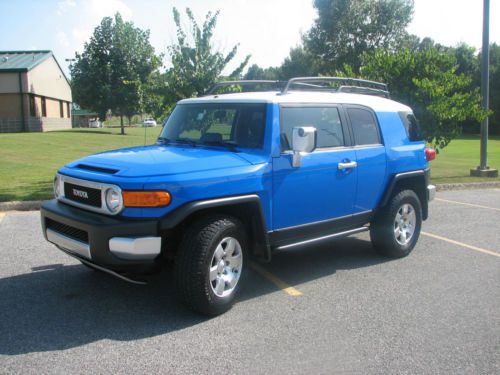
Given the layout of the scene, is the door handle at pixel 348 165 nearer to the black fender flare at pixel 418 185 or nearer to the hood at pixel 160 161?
the black fender flare at pixel 418 185

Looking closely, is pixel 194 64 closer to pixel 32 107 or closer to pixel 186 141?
pixel 186 141

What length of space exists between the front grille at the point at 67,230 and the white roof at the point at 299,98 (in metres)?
2.02

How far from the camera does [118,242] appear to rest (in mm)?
3986

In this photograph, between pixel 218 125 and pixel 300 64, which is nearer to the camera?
pixel 218 125

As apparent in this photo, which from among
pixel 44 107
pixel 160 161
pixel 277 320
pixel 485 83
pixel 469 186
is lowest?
pixel 277 320

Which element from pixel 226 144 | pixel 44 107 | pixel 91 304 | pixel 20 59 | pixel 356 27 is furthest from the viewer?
pixel 356 27

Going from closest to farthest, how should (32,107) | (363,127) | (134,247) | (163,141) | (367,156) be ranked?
1. (134,247)
2. (163,141)
3. (367,156)
4. (363,127)
5. (32,107)

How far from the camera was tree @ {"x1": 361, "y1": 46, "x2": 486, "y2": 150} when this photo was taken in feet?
40.9

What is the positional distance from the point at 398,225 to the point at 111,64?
138 ft

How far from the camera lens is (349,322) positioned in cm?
436

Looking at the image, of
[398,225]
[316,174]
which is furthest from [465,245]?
[316,174]

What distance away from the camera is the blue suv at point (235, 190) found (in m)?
4.11

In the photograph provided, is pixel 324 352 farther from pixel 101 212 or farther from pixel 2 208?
pixel 2 208

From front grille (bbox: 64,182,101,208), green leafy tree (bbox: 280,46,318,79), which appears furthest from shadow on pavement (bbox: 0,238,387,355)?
green leafy tree (bbox: 280,46,318,79)
